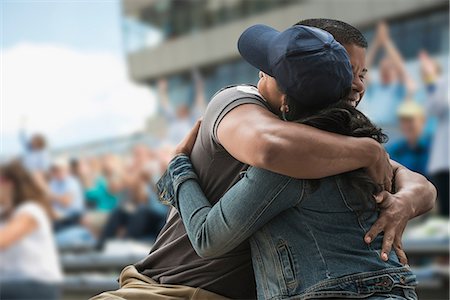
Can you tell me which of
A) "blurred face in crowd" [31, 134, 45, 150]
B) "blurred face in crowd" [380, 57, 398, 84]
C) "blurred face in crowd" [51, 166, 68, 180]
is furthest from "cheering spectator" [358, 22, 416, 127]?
"blurred face in crowd" [31, 134, 45, 150]

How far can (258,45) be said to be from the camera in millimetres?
1130

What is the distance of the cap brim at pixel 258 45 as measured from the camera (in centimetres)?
112

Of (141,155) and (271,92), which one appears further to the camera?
(141,155)

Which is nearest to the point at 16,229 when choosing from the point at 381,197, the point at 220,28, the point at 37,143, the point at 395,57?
the point at 381,197

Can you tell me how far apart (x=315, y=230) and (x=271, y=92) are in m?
0.25

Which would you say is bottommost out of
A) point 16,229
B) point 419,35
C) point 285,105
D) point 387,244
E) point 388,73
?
point 16,229

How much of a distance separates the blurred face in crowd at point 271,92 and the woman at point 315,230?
71 mm

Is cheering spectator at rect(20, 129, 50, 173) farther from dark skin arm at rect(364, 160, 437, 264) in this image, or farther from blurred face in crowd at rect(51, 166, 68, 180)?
dark skin arm at rect(364, 160, 437, 264)

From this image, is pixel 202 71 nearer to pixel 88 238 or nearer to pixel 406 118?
pixel 88 238

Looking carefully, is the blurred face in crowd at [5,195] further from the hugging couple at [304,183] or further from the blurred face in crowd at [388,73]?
the blurred face in crowd at [388,73]

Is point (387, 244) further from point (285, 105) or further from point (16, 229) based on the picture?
point (16, 229)

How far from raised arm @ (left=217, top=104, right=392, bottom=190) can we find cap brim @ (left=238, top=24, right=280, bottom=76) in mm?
86

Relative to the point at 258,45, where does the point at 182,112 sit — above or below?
below

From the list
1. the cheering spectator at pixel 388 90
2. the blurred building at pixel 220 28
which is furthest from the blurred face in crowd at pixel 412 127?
the blurred building at pixel 220 28
